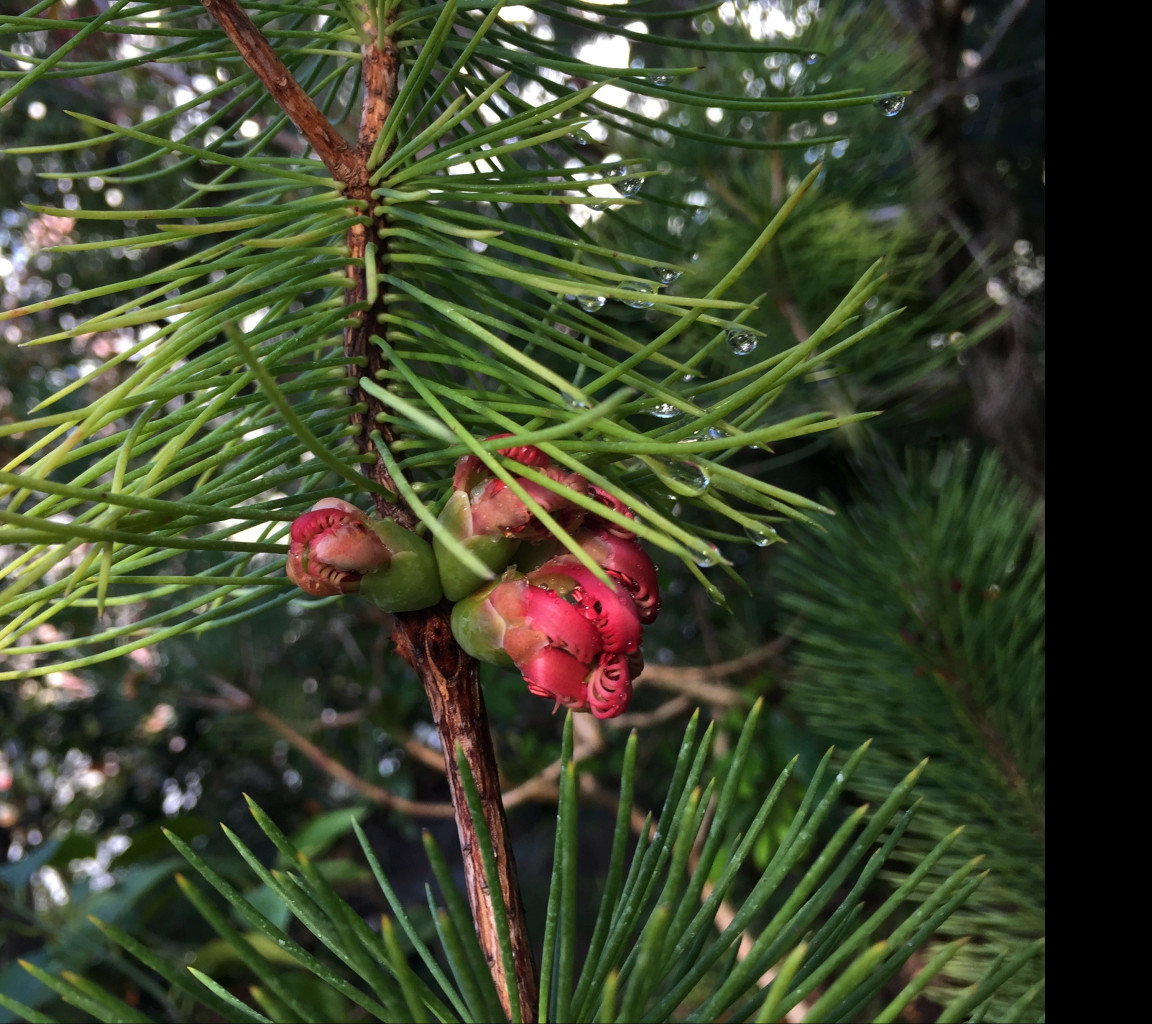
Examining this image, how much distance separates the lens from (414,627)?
0.61 ft

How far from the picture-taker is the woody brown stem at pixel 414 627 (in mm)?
176

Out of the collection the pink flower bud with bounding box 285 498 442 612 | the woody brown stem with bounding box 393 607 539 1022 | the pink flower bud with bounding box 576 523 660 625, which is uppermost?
the pink flower bud with bounding box 285 498 442 612

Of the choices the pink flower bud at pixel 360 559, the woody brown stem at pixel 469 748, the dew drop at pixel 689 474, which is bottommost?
the woody brown stem at pixel 469 748

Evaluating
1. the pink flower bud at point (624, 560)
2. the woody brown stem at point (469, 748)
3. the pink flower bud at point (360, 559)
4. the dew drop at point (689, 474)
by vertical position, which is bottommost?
the woody brown stem at point (469, 748)

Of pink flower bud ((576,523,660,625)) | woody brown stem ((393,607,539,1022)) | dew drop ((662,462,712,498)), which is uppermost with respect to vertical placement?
dew drop ((662,462,712,498))

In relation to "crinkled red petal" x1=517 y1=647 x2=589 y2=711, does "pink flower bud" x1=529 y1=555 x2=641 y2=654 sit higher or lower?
higher

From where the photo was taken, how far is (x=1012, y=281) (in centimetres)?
83

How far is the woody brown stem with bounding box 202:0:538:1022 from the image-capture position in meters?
0.18

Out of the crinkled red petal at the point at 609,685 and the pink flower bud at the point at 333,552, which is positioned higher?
the pink flower bud at the point at 333,552

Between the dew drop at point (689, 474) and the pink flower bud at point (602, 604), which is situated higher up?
the dew drop at point (689, 474)

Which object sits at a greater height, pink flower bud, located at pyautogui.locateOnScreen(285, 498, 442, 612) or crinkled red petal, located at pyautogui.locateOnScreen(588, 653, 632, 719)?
pink flower bud, located at pyautogui.locateOnScreen(285, 498, 442, 612)

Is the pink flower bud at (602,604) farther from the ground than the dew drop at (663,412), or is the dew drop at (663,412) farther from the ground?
the dew drop at (663,412)

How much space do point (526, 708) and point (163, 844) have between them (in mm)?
500
